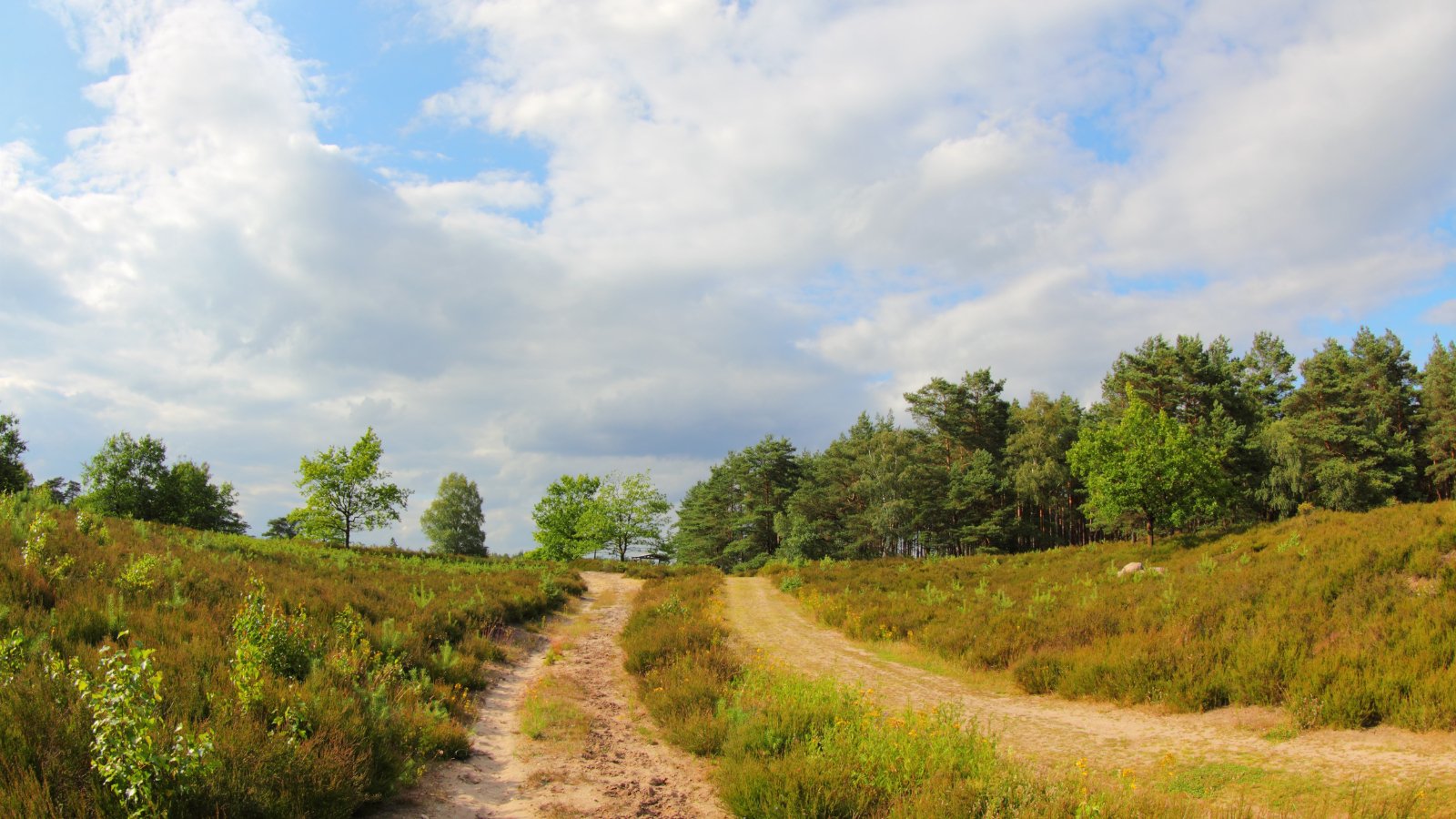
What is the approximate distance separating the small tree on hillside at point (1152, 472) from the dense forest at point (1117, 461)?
0.26ft

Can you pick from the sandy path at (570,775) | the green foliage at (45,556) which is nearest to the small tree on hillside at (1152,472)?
the sandy path at (570,775)

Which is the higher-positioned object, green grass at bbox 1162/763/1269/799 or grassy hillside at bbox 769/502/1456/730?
grassy hillside at bbox 769/502/1456/730

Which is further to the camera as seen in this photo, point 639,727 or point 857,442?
point 857,442

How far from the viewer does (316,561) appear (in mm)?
21359

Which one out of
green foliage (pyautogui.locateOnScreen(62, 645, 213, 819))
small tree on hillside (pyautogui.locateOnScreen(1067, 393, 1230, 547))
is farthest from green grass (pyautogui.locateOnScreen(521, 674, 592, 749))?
small tree on hillside (pyautogui.locateOnScreen(1067, 393, 1230, 547))

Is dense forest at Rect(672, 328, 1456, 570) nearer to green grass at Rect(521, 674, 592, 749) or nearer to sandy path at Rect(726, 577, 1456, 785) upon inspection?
sandy path at Rect(726, 577, 1456, 785)

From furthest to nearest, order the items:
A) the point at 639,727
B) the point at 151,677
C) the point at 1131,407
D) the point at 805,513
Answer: the point at 805,513 < the point at 1131,407 < the point at 639,727 < the point at 151,677

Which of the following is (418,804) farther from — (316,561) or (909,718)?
(316,561)

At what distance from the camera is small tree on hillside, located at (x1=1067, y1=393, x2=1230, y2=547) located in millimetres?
29578

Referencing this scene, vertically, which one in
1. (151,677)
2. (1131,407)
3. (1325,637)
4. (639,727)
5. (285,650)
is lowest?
(639,727)

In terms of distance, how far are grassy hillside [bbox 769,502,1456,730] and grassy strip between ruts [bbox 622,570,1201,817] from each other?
4.30m

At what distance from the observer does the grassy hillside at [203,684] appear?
4559 mm

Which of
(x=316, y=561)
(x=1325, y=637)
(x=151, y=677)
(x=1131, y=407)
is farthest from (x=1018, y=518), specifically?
(x=151, y=677)

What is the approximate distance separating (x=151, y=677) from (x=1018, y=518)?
54.0 m
